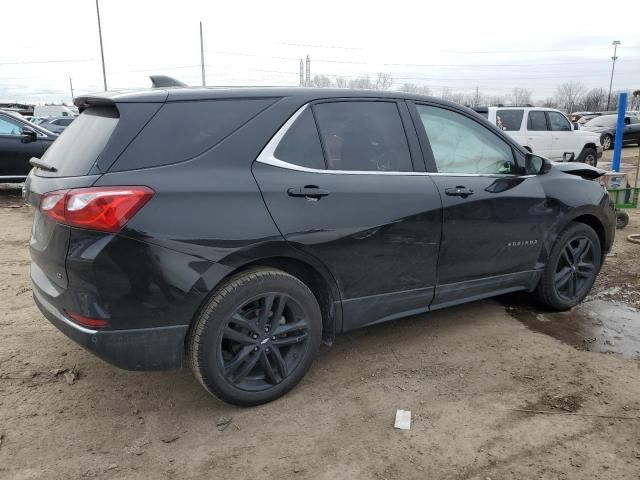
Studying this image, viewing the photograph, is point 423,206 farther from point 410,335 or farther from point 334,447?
point 334,447

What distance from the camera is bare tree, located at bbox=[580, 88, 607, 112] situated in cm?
8275

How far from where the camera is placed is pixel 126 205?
7.95 ft

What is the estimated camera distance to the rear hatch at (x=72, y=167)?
2518mm

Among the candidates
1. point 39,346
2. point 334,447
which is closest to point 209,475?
point 334,447

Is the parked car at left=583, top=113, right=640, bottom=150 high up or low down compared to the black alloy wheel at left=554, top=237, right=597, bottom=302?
down

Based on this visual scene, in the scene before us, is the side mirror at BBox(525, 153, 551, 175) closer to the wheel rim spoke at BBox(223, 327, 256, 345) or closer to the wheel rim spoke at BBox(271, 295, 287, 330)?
the wheel rim spoke at BBox(271, 295, 287, 330)

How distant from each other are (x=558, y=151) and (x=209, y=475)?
1406cm

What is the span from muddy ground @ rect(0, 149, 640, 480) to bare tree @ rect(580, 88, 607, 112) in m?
87.3

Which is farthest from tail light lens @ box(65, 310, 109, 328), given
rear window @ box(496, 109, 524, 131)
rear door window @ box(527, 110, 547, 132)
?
rear door window @ box(527, 110, 547, 132)

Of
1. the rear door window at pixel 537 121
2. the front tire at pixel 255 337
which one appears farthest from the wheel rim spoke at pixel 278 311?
the rear door window at pixel 537 121

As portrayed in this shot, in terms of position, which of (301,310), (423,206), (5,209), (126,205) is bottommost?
(5,209)

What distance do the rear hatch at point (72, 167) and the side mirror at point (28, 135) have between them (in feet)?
24.2

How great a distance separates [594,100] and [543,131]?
275ft

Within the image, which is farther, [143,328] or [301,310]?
[301,310]
